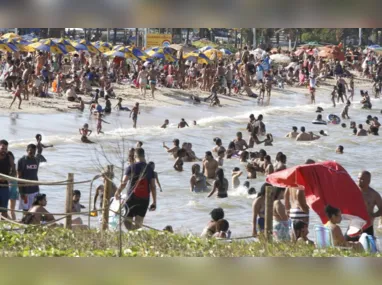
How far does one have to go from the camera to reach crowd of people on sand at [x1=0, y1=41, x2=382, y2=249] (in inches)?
333

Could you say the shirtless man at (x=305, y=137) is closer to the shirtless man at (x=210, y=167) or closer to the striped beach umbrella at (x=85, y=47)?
the shirtless man at (x=210, y=167)

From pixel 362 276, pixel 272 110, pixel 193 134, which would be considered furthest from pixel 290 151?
pixel 362 276

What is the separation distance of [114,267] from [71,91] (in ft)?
76.9

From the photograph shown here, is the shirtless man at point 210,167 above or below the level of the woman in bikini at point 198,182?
above

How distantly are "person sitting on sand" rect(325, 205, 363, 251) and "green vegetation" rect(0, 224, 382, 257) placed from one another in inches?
15.5

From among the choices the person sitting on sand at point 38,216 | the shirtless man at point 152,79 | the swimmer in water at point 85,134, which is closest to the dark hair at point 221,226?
the person sitting on sand at point 38,216

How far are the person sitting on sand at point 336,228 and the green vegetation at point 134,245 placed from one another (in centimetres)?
39

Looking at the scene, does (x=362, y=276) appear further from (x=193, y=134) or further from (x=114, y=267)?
(x=193, y=134)

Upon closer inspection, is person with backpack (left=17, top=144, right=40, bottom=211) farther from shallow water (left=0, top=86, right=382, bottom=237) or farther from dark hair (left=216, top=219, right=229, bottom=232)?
shallow water (left=0, top=86, right=382, bottom=237)

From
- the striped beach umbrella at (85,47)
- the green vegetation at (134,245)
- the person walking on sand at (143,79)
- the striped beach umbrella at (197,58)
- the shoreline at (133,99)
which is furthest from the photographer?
the striped beach umbrella at (197,58)

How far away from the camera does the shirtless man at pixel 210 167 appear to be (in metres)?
16.3

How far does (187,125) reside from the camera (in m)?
25.1

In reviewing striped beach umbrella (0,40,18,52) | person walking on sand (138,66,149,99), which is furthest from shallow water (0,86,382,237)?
striped beach umbrella (0,40,18,52)
